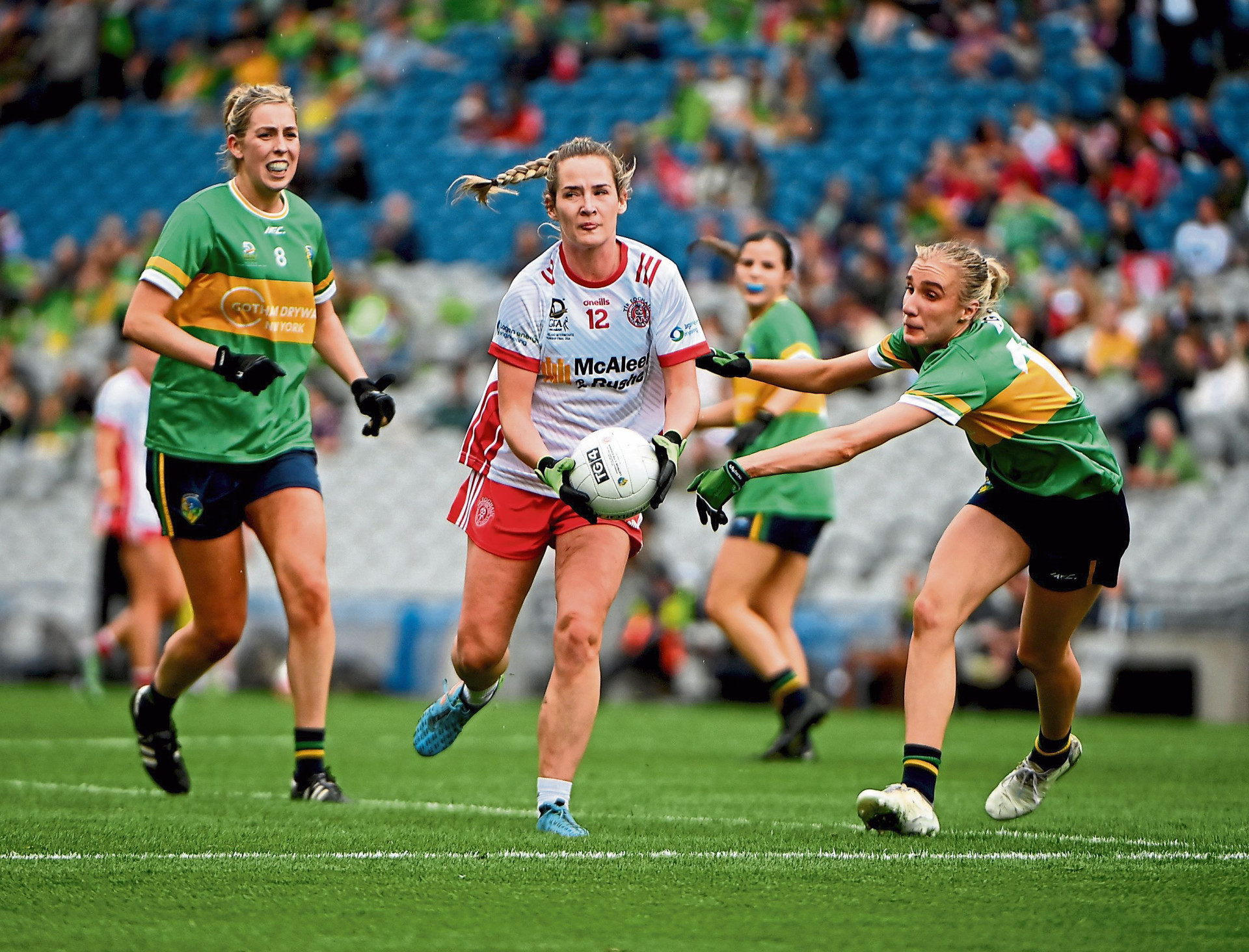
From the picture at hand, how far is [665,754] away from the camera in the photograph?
8.95 metres

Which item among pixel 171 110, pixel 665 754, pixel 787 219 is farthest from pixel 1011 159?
pixel 171 110

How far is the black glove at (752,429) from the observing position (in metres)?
8.76

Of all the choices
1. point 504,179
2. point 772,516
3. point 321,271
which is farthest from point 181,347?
point 772,516

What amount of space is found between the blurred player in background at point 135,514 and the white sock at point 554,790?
6039mm

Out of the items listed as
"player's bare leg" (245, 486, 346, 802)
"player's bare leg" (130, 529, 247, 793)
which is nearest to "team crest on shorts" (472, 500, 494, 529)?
"player's bare leg" (245, 486, 346, 802)

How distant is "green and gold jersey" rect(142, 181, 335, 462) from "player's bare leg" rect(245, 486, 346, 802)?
0.23 metres

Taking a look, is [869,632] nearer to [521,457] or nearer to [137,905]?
[521,457]

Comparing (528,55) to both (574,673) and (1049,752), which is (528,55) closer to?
(1049,752)

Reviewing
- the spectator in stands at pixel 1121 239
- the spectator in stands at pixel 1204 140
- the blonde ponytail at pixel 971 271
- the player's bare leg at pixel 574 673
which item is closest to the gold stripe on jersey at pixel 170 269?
the player's bare leg at pixel 574 673

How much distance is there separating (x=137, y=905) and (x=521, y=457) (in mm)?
1947

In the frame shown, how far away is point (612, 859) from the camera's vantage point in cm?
473

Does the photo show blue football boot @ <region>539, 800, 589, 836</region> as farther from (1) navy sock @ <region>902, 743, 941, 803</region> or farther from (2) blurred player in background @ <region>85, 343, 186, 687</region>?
(2) blurred player in background @ <region>85, 343, 186, 687</region>

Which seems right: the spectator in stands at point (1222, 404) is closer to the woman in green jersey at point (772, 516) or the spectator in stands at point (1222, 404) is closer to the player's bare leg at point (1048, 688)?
the woman in green jersey at point (772, 516)

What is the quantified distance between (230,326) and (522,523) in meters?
1.52
